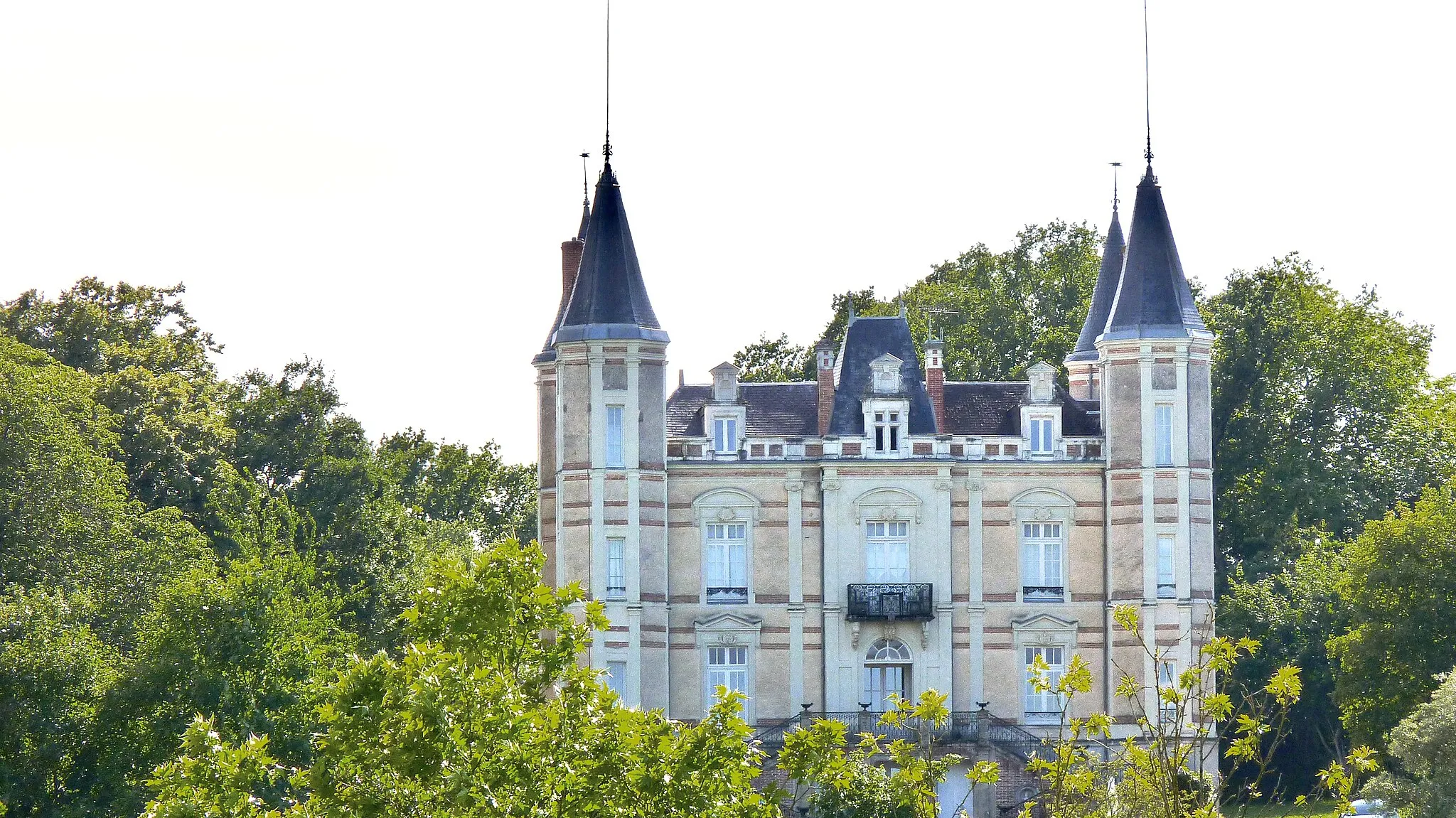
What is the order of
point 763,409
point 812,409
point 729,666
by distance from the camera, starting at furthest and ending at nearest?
point 763,409
point 812,409
point 729,666

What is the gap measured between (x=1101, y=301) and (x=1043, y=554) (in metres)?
7.77

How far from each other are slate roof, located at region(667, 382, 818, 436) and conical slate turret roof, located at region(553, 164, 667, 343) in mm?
2668

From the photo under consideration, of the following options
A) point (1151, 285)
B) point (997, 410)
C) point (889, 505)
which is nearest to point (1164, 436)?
point (1151, 285)

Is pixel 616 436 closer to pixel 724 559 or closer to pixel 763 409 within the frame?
pixel 724 559

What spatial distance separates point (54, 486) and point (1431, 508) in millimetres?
31600

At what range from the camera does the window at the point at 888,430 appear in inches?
2031

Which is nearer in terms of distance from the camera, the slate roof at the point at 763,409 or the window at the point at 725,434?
the window at the point at 725,434

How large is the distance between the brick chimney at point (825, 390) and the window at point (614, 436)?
16.5 ft

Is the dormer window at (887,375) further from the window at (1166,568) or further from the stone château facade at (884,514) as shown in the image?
the window at (1166,568)

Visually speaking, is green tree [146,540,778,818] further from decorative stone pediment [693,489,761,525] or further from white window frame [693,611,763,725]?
decorative stone pediment [693,489,761,525]

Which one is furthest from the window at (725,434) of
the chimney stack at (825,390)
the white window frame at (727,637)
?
the white window frame at (727,637)

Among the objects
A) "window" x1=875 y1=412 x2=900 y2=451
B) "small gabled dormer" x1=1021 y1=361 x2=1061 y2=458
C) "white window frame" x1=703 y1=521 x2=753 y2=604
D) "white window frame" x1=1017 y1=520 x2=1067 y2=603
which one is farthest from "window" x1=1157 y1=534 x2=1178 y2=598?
"white window frame" x1=703 y1=521 x2=753 y2=604

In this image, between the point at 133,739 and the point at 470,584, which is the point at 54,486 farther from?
the point at 470,584

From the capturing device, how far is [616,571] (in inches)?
1986
